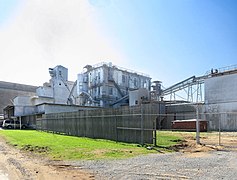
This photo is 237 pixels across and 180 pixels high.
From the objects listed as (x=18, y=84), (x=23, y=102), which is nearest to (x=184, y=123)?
(x=23, y=102)

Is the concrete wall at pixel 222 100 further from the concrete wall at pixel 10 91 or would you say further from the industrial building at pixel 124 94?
the concrete wall at pixel 10 91

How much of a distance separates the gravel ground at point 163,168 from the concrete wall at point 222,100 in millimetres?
24949

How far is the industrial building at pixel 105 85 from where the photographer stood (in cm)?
5569

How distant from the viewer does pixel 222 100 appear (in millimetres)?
38688

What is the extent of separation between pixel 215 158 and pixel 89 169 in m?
5.32

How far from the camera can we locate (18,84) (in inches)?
3317

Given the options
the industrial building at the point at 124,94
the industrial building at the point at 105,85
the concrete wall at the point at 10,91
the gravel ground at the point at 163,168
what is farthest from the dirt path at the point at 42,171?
the concrete wall at the point at 10,91

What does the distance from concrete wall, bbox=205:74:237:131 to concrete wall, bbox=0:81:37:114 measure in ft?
201

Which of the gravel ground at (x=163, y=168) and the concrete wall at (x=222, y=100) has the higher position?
the concrete wall at (x=222, y=100)

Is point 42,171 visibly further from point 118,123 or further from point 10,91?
point 10,91

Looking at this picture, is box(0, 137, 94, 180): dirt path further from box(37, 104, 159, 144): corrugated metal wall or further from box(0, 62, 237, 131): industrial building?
box(0, 62, 237, 131): industrial building

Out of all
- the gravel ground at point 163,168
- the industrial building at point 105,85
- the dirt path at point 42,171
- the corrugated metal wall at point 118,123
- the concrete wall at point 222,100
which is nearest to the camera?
the gravel ground at point 163,168

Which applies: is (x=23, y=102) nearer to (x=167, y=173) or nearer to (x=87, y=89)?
(x=87, y=89)

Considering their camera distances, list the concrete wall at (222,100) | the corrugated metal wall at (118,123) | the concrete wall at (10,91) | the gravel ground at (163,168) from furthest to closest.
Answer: the concrete wall at (10,91), the concrete wall at (222,100), the corrugated metal wall at (118,123), the gravel ground at (163,168)
